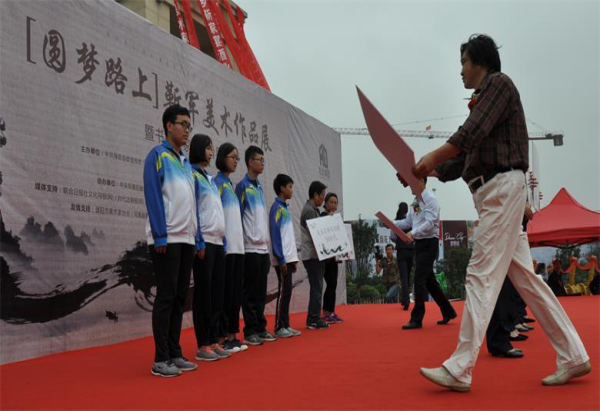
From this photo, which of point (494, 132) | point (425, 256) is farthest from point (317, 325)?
point (494, 132)

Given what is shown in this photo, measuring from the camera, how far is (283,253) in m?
4.98

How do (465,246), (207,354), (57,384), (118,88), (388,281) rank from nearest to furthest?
(57,384) → (207,354) → (118,88) → (388,281) → (465,246)

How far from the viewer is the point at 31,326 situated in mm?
3838

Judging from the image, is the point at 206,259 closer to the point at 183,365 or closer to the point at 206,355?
the point at 206,355

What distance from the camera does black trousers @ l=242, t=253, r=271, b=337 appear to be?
181 inches

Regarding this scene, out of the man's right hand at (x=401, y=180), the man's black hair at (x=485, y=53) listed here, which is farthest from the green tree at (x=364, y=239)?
the man's black hair at (x=485, y=53)

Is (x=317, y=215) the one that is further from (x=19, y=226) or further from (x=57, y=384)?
(x=57, y=384)

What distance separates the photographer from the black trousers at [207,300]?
150 inches

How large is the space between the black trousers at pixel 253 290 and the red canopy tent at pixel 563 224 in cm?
873

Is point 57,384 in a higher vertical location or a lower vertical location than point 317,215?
lower

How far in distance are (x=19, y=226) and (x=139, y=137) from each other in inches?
61.9

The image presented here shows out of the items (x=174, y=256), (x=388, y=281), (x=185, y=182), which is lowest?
(x=388, y=281)

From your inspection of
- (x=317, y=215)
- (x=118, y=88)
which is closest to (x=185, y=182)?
(x=118, y=88)

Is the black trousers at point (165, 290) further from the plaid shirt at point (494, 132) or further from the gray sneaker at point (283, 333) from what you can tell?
the gray sneaker at point (283, 333)
